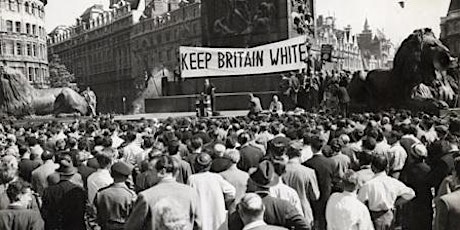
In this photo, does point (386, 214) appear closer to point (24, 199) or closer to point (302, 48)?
point (24, 199)

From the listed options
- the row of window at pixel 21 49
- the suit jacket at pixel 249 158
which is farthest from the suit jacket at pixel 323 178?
the row of window at pixel 21 49

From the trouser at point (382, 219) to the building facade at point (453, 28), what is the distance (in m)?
73.0

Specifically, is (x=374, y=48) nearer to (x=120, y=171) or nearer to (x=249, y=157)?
(x=249, y=157)

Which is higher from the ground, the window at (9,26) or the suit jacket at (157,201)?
the window at (9,26)

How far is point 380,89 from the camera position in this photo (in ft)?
75.2

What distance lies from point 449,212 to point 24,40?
84.8 metres

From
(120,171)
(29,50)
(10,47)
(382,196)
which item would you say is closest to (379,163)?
(382,196)

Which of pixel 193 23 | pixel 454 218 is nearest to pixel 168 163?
pixel 454 218

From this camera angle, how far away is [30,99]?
39.7 metres

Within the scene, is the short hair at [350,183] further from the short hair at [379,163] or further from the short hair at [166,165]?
the short hair at [166,165]

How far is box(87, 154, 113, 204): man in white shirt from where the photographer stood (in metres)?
7.76

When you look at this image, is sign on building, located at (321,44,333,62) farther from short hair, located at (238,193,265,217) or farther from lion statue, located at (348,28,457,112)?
short hair, located at (238,193,265,217)

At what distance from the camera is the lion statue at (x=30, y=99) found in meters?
37.5

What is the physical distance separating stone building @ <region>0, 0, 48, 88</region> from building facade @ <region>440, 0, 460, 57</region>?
5470cm
